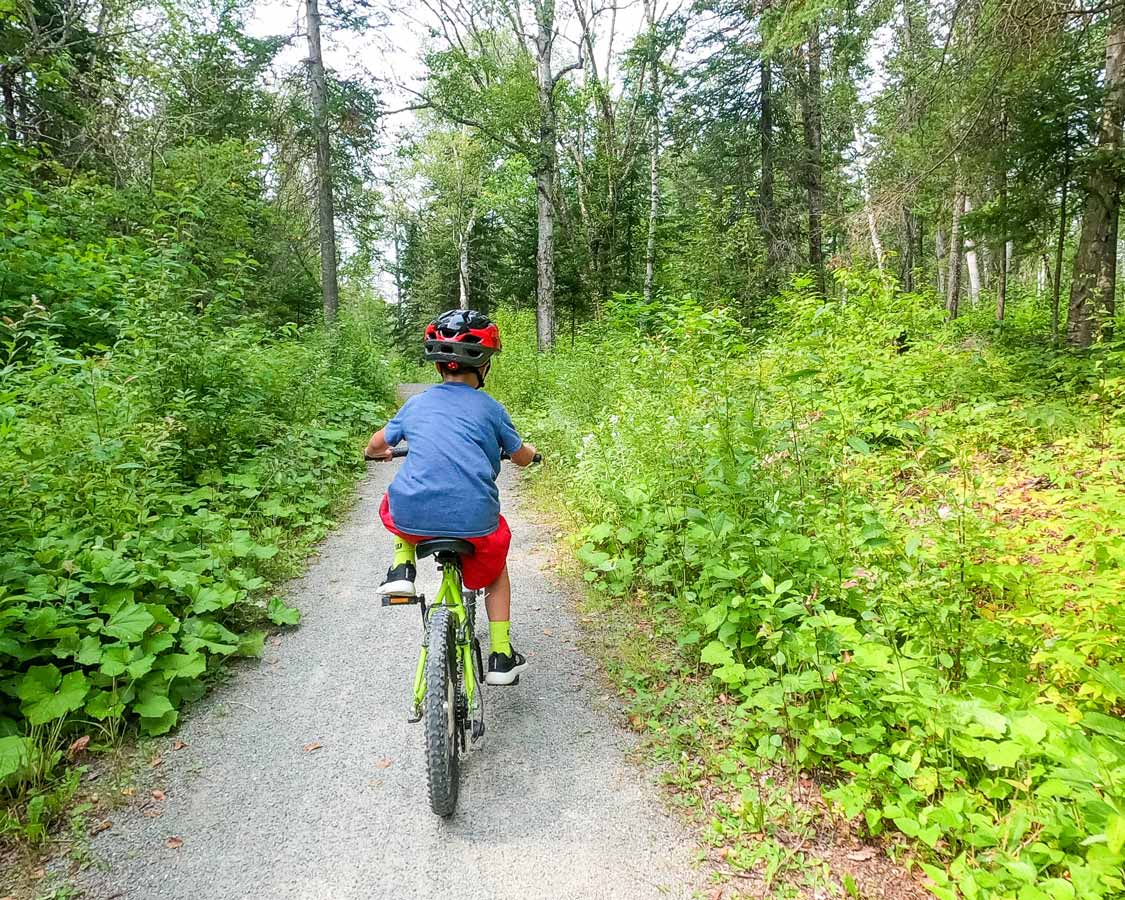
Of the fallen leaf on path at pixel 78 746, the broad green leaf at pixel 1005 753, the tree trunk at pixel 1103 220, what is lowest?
the fallen leaf on path at pixel 78 746

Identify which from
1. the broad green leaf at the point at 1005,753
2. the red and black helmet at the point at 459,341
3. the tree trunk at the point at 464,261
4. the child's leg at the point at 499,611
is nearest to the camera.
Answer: the broad green leaf at the point at 1005,753

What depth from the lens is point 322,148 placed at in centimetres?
1473

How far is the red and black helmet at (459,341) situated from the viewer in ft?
9.57

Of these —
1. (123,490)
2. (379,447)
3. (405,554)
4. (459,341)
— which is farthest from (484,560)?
(123,490)

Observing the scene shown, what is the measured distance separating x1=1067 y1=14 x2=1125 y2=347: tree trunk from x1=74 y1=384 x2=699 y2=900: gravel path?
25.5ft

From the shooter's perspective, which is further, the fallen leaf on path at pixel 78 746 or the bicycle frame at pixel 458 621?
the fallen leaf on path at pixel 78 746

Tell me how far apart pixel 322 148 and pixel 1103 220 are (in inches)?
615

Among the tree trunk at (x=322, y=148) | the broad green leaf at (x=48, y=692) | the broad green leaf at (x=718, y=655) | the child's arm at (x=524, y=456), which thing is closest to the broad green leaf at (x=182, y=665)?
the broad green leaf at (x=48, y=692)

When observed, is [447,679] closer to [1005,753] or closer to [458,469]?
[458,469]

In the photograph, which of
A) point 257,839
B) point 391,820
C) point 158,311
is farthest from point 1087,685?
point 158,311

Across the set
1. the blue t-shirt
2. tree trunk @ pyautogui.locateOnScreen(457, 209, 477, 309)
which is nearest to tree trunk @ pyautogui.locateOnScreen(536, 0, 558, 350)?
the blue t-shirt

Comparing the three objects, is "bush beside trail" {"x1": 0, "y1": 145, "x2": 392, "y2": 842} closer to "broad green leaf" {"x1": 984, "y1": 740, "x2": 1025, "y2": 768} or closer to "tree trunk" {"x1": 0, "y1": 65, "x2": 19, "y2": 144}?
"tree trunk" {"x1": 0, "y1": 65, "x2": 19, "y2": 144}

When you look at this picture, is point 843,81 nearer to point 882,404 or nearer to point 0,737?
point 882,404

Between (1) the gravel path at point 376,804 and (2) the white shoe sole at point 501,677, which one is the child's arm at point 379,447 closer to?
(2) the white shoe sole at point 501,677
